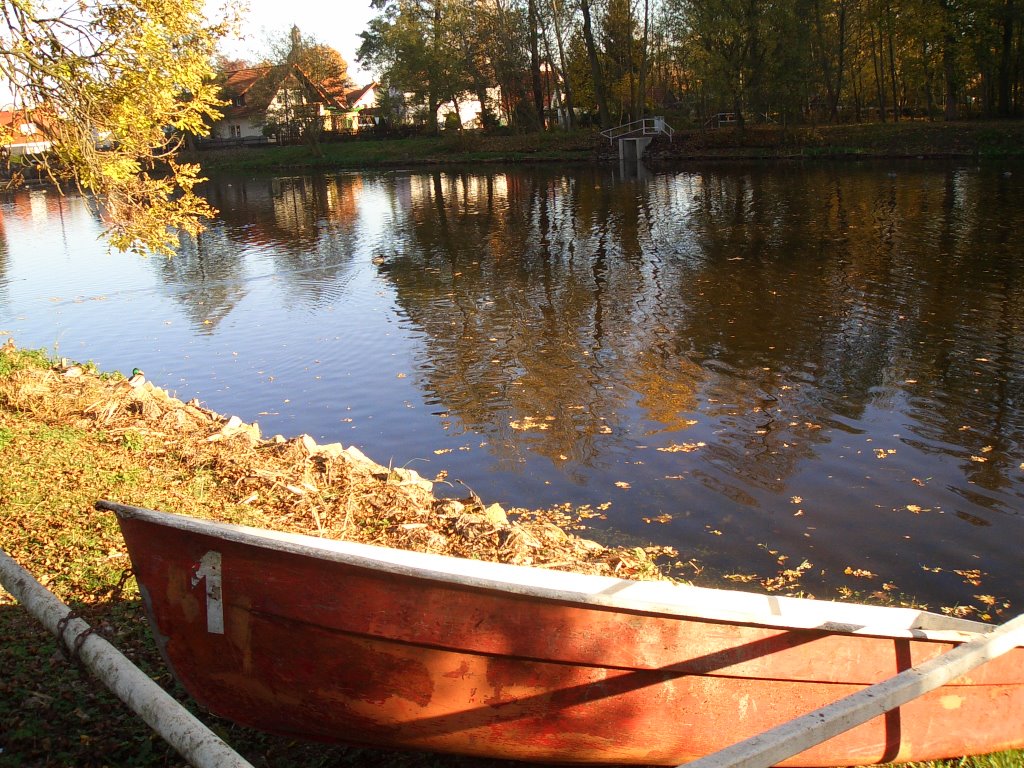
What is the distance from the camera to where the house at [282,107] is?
71.7 metres

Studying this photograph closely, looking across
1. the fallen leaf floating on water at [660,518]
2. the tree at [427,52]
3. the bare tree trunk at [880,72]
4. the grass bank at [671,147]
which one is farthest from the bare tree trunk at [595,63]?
the fallen leaf floating on water at [660,518]

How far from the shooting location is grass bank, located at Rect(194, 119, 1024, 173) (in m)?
40.9

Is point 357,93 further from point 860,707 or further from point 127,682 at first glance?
point 860,707

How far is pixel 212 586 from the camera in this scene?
13.3ft

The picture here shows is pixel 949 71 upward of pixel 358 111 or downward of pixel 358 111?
downward

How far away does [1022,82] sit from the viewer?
4456cm

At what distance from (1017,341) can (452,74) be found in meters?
56.2

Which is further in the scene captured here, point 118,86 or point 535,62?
point 535,62

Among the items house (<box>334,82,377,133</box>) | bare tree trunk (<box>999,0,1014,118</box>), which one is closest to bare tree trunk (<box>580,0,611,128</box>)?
bare tree trunk (<box>999,0,1014,118</box>)

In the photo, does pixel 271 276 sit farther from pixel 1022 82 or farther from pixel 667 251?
pixel 1022 82

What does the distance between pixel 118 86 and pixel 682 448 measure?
288 inches

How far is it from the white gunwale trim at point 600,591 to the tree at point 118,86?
6.45 metres

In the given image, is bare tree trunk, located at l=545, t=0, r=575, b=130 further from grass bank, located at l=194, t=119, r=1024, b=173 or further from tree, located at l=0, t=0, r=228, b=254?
tree, located at l=0, t=0, r=228, b=254

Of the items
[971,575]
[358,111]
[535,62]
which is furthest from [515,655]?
[358,111]
